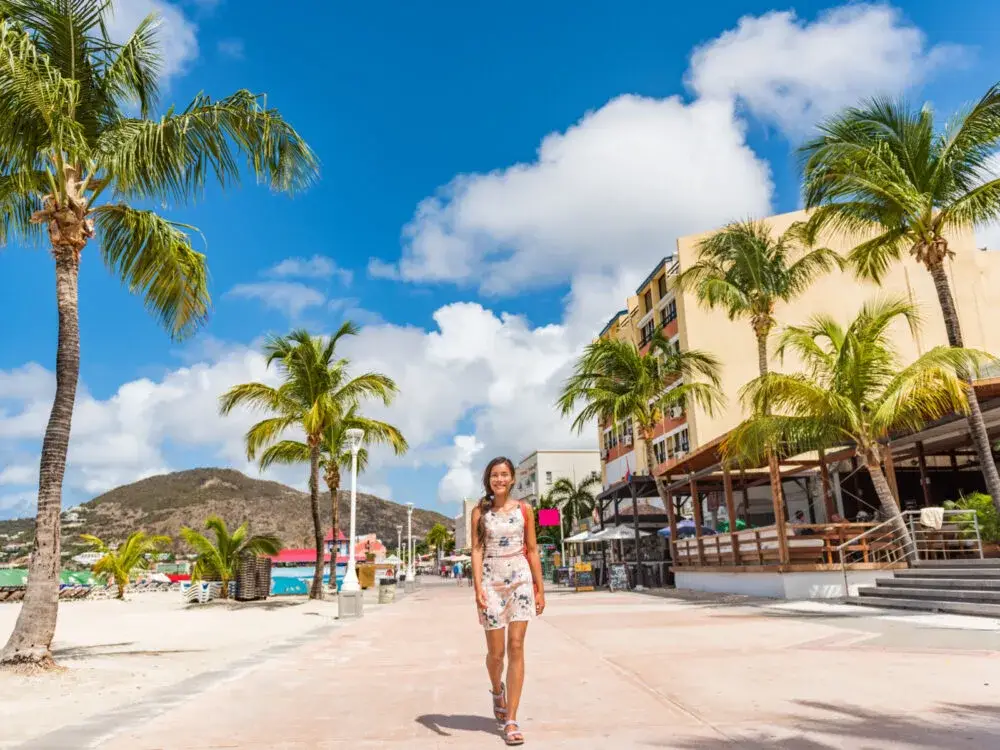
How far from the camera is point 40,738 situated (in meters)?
4.97

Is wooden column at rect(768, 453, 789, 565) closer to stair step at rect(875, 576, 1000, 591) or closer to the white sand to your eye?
stair step at rect(875, 576, 1000, 591)

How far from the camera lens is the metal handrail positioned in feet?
48.8

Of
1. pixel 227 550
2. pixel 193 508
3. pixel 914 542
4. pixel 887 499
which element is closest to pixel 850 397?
pixel 887 499

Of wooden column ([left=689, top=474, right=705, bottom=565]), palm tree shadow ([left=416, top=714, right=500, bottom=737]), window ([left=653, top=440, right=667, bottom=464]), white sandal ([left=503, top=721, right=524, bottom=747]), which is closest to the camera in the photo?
white sandal ([left=503, top=721, right=524, bottom=747])

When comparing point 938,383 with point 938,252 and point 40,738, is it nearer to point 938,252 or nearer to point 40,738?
point 938,252

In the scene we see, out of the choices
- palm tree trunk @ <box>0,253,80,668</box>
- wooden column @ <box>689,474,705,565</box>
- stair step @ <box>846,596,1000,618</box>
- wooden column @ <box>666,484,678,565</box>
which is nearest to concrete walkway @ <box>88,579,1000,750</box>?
stair step @ <box>846,596,1000,618</box>

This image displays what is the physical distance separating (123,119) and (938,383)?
1380cm

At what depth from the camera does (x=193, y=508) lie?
428 feet

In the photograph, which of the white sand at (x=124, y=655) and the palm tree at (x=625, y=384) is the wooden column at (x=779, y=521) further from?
the white sand at (x=124, y=655)

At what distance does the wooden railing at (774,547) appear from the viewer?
54.6 ft

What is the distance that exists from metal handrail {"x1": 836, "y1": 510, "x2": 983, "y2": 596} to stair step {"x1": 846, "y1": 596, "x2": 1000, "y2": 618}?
1.57 meters

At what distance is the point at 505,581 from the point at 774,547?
1551cm

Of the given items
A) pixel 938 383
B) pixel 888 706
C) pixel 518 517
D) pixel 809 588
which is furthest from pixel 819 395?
pixel 518 517

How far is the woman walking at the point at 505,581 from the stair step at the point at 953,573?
10366 mm
